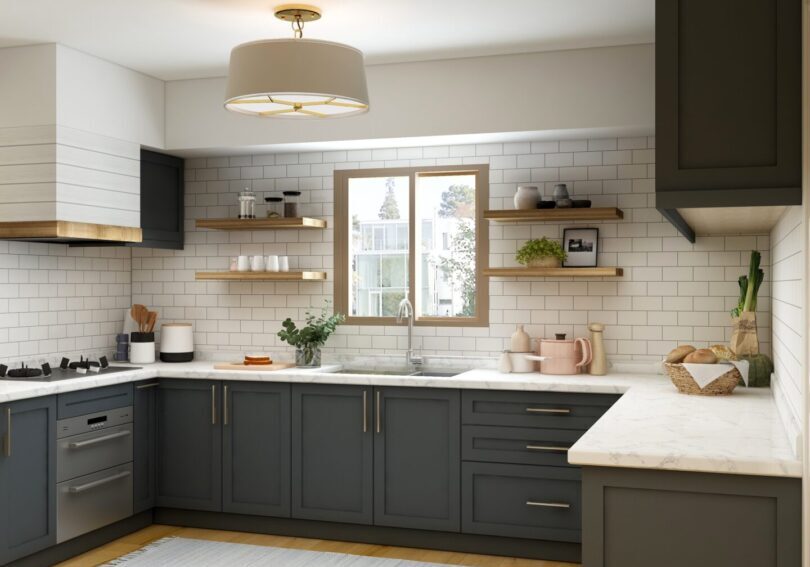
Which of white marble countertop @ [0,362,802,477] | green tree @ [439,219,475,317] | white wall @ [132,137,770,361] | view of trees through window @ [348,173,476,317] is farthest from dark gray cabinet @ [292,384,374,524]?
green tree @ [439,219,475,317]

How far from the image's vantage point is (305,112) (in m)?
4.13

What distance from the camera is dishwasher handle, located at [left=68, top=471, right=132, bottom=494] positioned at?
471 centimetres

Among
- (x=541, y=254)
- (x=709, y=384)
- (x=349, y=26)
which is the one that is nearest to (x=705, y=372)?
(x=709, y=384)

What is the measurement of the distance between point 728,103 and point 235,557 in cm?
343

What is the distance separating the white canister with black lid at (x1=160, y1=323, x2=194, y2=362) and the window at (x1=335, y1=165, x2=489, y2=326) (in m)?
0.98

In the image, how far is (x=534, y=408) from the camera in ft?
15.5

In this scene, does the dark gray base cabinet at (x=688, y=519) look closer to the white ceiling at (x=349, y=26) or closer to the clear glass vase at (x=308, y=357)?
the white ceiling at (x=349, y=26)

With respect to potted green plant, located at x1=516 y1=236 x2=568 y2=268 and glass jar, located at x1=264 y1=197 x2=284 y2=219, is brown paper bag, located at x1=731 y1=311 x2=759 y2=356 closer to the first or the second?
potted green plant, located at x1=516 y1=236 x2=568 y2=268

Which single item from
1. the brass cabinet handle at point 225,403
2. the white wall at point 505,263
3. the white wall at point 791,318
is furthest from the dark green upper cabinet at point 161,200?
the white wall at point 791,318

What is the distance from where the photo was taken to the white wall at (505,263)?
5.09m

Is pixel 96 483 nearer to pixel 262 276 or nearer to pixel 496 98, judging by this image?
pixel 262 276

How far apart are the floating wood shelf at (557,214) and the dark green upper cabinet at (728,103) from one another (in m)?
2.36

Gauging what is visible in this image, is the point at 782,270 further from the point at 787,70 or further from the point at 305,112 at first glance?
the point at 305,112

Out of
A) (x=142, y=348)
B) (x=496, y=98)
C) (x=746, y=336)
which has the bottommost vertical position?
(x=142, y=348)
